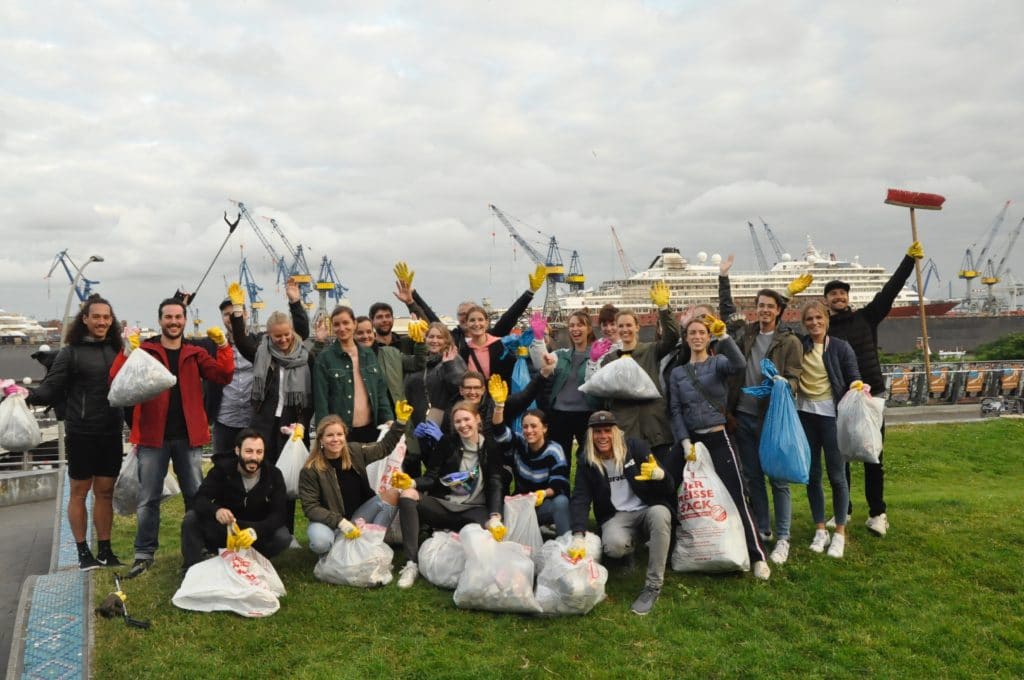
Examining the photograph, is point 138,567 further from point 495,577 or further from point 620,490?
point 620,490

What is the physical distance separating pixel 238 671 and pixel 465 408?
6.79ft

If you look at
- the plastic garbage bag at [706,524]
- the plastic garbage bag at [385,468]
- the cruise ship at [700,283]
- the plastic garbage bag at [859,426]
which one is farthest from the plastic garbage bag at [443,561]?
the cruise ship at [700,283]

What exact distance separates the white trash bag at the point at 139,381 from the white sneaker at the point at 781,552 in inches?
170

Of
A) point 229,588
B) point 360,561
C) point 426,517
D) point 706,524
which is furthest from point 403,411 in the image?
point 706,524

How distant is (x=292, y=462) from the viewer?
4.98 metres

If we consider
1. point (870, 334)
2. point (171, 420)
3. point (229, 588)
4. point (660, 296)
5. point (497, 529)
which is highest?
point (660, 296)

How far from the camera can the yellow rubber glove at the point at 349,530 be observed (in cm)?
455

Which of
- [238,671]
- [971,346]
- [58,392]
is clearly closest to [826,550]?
[238,671]

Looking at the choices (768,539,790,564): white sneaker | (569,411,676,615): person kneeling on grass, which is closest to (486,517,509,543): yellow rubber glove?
(569,411,676,615): person kneeling on grass

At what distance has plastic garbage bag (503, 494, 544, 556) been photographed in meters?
4.63

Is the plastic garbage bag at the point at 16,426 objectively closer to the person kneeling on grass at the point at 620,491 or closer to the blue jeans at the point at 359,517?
the blue jeans at the point at 359,517

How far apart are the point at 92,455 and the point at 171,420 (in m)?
0.67

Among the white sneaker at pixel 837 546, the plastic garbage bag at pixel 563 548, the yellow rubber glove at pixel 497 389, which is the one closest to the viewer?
the plastic garbage bag at pixel 563 548

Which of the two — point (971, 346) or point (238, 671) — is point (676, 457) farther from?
point (971, 346)
